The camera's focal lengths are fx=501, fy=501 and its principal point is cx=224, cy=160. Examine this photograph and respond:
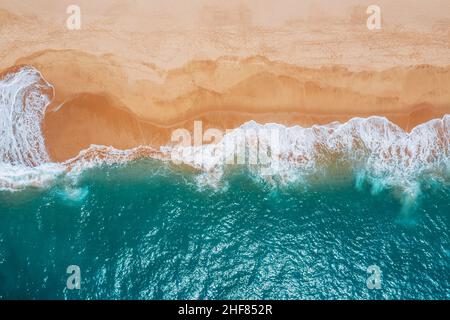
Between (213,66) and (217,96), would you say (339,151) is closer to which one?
(217,96)

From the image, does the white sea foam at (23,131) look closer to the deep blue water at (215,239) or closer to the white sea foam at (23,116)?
the white sea foam at (23,116)

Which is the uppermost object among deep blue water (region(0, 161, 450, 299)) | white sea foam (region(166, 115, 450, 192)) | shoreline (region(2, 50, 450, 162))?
shoreline (region(2, 50, 450, 162))

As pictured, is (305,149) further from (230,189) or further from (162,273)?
(162,273)

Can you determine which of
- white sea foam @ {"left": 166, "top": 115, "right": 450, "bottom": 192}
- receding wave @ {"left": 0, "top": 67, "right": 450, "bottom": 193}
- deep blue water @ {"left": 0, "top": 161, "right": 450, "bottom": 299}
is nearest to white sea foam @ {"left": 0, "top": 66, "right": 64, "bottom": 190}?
receding wave @ {"left": 0, "top": 67, "right": 450, "bottom": 193}

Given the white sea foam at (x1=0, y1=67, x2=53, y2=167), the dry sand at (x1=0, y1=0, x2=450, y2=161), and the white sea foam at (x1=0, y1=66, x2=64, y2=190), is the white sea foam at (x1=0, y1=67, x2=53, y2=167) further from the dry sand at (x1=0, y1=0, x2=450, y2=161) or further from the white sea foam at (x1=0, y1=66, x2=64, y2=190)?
the dry sand at (x1=0, y1=0, x2=450, y2=161)

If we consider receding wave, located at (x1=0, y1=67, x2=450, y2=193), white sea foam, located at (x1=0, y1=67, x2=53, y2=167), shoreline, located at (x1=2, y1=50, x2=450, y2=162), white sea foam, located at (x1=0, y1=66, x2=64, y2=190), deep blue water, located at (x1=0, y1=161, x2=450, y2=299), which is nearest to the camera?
deep blue water, located at (x1=0, y1=161, x2=450, y2=299)

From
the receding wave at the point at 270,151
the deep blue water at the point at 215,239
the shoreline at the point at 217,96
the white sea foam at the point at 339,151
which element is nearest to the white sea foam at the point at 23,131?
the receding wave at the point at 270,151
